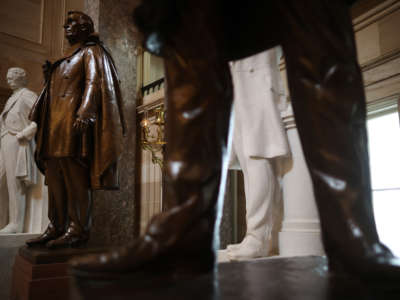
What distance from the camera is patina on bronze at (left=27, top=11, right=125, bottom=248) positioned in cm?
207

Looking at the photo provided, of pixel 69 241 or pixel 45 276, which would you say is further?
pixel 69 241

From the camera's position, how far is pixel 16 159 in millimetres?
3729

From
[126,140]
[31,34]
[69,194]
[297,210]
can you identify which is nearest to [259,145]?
[297,210]

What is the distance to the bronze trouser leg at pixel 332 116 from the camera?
20.2 inches

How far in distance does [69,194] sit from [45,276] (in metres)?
0.58

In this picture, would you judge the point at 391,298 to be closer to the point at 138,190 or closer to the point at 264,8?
the point at 264,8

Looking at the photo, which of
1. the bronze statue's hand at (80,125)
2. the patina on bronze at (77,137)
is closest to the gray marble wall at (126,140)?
the patina on bronze at (77,137)

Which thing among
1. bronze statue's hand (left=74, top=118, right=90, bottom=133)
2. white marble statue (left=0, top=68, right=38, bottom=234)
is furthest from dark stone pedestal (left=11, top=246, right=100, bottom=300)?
white marble statue (left=0, top=68, right=38, bottom=234)

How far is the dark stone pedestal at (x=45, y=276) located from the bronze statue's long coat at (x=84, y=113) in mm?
501

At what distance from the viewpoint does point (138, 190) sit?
16.7 ft

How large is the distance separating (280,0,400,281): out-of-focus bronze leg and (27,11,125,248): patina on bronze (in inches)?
66.0

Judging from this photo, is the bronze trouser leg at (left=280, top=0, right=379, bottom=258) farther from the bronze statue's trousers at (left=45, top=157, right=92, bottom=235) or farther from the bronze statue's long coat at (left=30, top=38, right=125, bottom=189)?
the bronze statue's trousers at (left=45, top=157, right=92, bottom=235)

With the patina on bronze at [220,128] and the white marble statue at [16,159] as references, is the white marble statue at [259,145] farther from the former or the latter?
the white marble statue at [16,159]

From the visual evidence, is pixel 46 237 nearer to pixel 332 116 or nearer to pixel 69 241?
pixel 69 241
